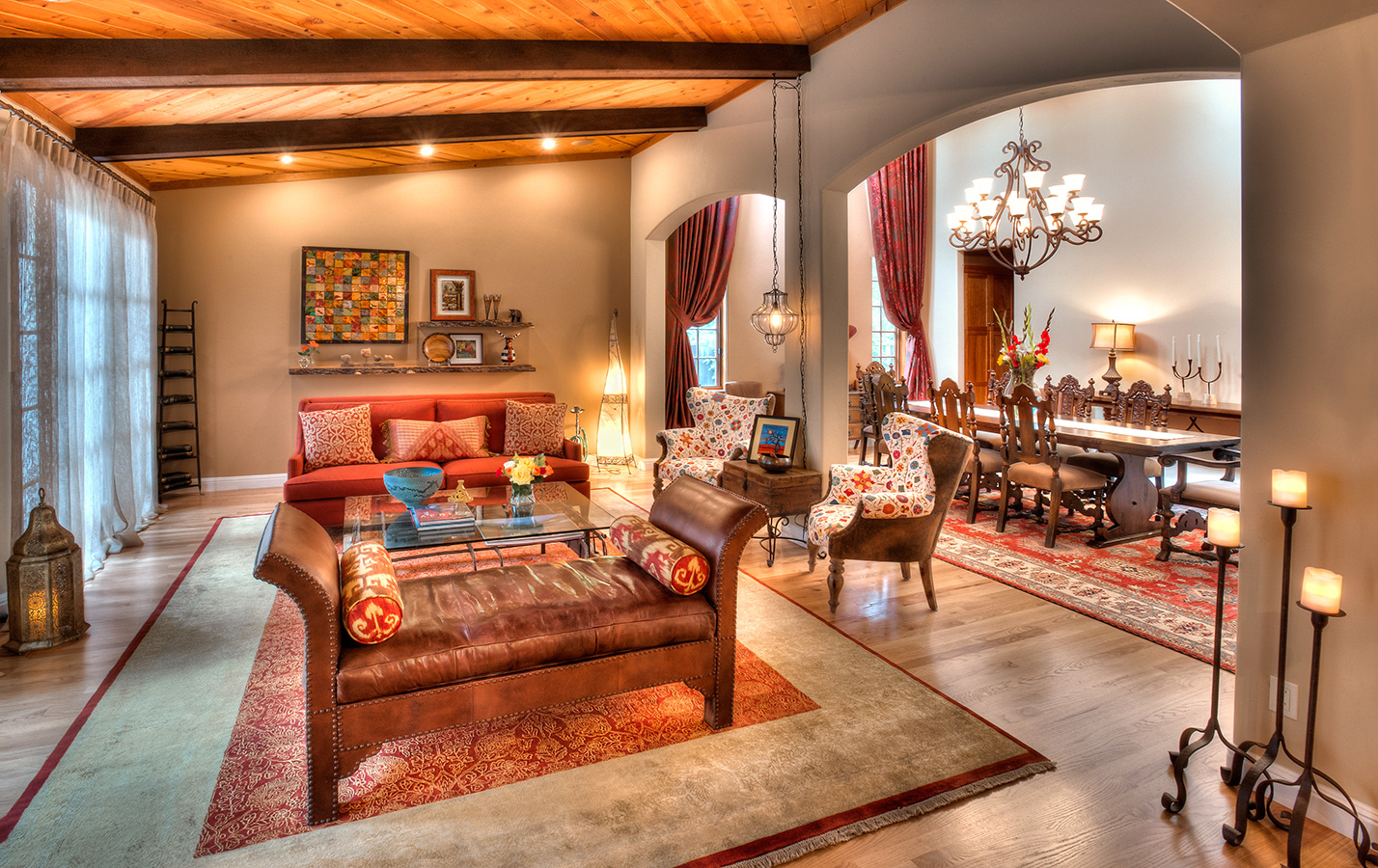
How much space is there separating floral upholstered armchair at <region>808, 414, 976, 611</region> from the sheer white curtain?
4.07m

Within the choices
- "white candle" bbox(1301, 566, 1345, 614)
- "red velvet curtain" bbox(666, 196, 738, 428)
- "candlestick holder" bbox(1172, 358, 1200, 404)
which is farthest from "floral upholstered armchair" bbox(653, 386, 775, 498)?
"candlestick holder" bbox(1172, 358, 1200, 404)

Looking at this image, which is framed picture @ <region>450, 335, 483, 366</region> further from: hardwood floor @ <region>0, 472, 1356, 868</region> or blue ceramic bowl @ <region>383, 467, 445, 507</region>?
blue ceramic bowl @ <region>383, 467, 445, 507</region>

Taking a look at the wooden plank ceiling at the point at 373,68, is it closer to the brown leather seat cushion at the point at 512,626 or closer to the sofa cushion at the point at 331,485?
the sofa cushion at the point at 331,485

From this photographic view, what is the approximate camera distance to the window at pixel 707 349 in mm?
9492

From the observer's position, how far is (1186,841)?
2148 mm

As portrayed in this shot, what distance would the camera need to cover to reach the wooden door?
9.40m

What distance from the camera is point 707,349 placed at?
955 centimetres

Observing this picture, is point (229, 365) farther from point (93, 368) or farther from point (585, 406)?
point (585, 406)

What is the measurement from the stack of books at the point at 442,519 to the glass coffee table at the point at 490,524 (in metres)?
0.01

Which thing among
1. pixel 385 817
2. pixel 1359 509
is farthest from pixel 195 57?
pixel 1359 509

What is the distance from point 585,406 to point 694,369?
1486 mm

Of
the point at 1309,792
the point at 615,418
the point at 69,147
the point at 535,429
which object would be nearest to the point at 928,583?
the point at 1309,792

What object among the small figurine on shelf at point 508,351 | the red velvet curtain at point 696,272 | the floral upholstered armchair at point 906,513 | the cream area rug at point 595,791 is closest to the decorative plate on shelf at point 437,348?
the small figurine on shelf at point 508,351

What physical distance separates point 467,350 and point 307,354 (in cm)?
143
